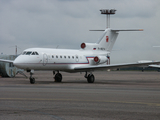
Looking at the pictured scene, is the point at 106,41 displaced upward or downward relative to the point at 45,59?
upward

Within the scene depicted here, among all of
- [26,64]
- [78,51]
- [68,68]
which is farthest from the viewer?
[78,51]

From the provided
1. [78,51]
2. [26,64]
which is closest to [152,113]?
[26,64]

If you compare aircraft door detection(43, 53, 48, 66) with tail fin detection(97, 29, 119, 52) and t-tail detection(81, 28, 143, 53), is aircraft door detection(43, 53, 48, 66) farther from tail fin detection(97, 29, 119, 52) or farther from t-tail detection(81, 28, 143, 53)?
tail fin detection(97, 29, 119, 52)

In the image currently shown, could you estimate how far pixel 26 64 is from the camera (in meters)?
27.5

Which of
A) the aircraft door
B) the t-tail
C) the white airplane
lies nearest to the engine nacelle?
the white airplane

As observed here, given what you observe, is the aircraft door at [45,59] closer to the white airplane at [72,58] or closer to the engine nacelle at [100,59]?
the white airplane at [72,58]

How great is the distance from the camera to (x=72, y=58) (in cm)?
3241

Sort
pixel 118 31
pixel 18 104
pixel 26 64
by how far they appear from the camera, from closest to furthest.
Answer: pixel 18 104, pixel 26 64, pixel 118 31

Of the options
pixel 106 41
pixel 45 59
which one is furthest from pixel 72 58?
pixel 106 41

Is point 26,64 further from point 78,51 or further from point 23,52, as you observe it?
point 78,51

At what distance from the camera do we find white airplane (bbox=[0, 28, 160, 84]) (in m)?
28.2

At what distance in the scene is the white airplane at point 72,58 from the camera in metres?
28.2

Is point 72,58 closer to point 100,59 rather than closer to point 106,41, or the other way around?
point 100,59

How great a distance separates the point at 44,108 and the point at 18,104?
1.51 metres
